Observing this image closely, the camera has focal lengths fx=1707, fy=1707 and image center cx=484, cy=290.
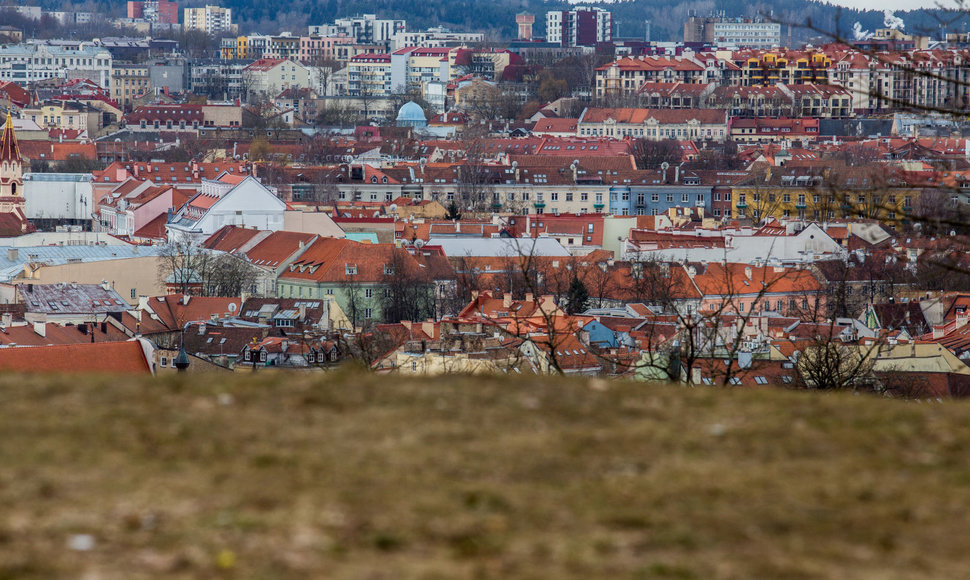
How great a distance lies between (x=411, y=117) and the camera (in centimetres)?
10694

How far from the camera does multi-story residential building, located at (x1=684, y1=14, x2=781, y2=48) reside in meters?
179

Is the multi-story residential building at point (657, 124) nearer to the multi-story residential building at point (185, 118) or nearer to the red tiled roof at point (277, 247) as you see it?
the multi-story residential building at point (185, 118)

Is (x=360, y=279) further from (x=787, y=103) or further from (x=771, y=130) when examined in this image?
(x=787, y=103)

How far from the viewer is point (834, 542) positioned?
19.8 feet

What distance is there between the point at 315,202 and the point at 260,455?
207 feet

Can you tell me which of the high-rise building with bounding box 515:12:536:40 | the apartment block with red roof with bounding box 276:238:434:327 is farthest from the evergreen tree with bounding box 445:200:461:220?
the high-rise building with bounding box 515:12:536:40

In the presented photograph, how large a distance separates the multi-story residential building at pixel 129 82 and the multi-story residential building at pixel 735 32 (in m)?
65.5

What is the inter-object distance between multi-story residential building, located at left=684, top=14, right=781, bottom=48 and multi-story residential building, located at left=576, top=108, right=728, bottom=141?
241 feet

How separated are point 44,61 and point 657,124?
212 ft

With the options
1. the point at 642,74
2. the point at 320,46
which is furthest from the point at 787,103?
the point at 320,46

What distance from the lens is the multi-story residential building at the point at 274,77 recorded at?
134450mm

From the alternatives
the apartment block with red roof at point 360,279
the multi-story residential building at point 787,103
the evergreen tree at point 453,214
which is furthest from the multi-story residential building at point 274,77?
the apartment block with red roof at point 360,279

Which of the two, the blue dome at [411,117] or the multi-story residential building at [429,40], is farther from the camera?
the multi-story residential building at [429,40]

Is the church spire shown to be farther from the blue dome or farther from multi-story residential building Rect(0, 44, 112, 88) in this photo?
multi-story residential building Rect(0, 44, 112, 88)
